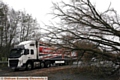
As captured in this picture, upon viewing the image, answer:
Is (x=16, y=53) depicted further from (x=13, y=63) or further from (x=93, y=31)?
(x=93, y=31)

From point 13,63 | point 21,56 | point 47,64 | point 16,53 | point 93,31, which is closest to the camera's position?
point 93,31

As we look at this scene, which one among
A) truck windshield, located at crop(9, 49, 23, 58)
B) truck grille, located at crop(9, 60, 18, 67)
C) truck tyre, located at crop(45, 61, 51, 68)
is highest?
truck windshield, located at crop(9, 49, 23, 58)

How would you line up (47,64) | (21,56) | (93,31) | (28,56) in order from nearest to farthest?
Result: (93,31) < (21,56) < (28,56) < (47,64)

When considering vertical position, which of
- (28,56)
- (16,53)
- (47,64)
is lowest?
(47,64)

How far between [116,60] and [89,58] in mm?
1836

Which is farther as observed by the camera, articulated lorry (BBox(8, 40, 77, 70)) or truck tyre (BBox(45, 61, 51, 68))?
truck tyre (BBox(45, 61, 51, 68))

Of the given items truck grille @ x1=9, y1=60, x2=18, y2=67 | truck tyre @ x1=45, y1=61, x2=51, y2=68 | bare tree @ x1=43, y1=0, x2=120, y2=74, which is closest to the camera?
bare tree @ x1=43, y1=0, x2=120, y2=74

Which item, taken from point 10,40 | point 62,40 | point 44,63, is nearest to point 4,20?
point 10,40

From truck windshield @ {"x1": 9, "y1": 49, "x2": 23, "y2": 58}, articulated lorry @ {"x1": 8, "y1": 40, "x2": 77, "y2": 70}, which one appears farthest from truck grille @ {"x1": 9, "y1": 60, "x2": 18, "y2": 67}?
truck windshield @ {"x1": 9, "y1": 49, "x2": 23, "y2": 58}

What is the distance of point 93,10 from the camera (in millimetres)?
16094

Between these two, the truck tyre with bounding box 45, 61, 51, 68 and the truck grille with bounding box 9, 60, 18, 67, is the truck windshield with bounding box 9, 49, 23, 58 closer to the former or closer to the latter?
the truck grille with bounding box 9, 60, 18, 67

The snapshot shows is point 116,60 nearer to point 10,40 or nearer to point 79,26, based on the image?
point 79,26

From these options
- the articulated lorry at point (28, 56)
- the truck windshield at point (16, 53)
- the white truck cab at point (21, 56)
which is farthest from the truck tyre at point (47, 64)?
the truck windshield at point (16, 53)

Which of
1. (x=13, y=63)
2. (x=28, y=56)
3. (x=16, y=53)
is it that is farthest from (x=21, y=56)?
(x=13, y=63)
